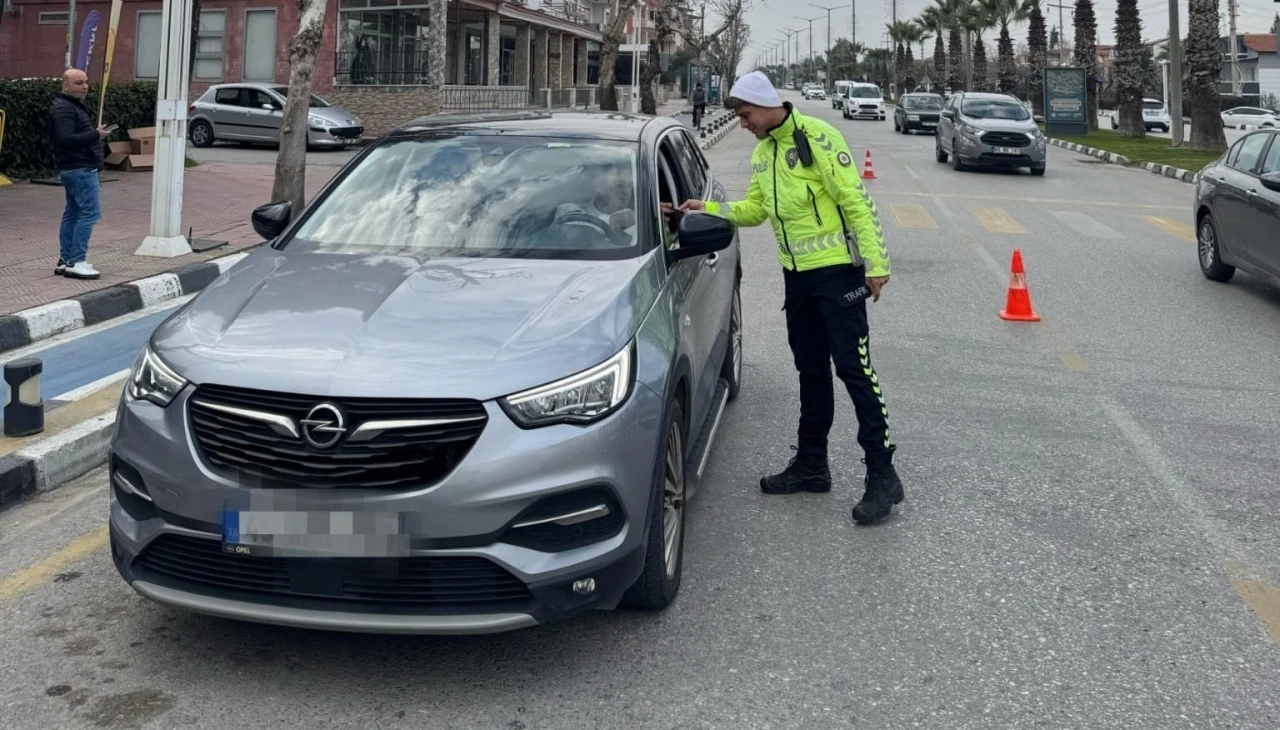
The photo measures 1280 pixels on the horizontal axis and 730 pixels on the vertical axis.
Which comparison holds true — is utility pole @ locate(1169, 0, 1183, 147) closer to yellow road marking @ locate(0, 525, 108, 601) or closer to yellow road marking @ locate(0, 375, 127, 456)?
yellow road marking @ locate(0, 375, 127, 456)

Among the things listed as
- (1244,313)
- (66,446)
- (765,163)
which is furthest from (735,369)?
(1244,313)

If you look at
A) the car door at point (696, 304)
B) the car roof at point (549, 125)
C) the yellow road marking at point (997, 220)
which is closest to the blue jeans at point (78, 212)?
the car roof at point (549, 125)

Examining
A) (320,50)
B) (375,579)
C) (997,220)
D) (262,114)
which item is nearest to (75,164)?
(375,579)

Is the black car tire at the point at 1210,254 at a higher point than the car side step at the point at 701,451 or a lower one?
higher

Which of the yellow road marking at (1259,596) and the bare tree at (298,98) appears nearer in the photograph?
the yellow road marking at (1259,596)

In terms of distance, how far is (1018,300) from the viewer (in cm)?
995

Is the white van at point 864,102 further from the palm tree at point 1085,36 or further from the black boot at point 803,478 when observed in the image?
the black boot at point 803,478

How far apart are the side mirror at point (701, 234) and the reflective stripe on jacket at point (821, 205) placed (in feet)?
1.40

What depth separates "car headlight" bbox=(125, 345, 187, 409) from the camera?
3676 millimetres

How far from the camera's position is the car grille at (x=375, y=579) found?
11.3ft

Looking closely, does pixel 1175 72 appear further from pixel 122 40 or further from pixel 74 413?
pixel 74 413

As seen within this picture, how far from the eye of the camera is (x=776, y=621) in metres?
4.21

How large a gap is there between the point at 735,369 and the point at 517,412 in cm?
378

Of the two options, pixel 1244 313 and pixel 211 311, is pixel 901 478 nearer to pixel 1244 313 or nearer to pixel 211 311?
pixel 211 311
